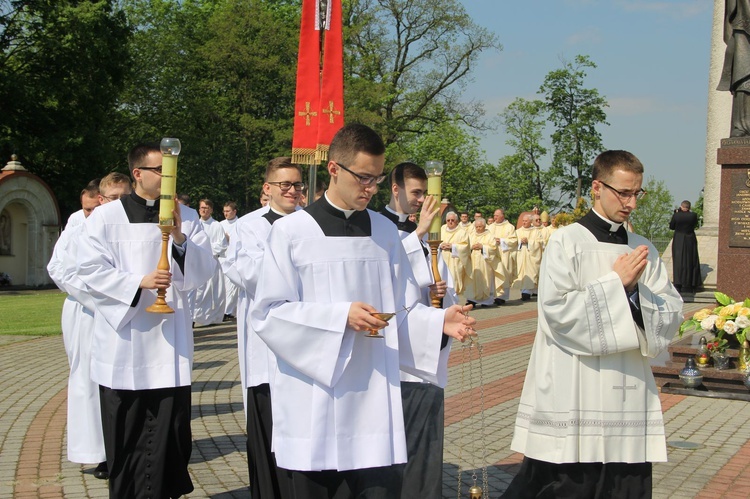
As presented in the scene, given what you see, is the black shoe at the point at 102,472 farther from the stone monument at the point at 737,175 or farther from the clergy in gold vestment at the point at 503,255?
the clergy in gold vestment at the point at 503,255

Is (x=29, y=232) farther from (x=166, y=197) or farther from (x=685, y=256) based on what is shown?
(x=166, y=197)

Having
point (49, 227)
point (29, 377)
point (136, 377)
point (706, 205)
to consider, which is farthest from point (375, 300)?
point (49, 227)

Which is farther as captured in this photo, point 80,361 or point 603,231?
point 80,361

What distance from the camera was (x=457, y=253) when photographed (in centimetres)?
2086

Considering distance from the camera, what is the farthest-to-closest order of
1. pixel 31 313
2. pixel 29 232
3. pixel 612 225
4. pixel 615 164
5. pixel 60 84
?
pixel 60 84 → pixel 29 232 → pixel 31 313 → pixel 612 225 → pixel 615 164

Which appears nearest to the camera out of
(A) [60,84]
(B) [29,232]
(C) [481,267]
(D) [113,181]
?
(D) [113,181]

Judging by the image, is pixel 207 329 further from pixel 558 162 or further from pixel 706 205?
pixel 558 162

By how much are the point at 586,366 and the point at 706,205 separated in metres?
16.8

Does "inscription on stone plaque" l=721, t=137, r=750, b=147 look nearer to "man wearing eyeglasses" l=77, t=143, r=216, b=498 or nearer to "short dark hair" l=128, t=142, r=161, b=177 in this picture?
"man wearing eyeglasses" l=77, t=143, r=216, b=498

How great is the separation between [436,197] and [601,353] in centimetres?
117

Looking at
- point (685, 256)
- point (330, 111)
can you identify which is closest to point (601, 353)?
point (330, 111)

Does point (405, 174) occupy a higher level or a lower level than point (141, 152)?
lower

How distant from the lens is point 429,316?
4.24 m

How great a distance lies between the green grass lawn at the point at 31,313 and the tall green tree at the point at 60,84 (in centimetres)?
864
